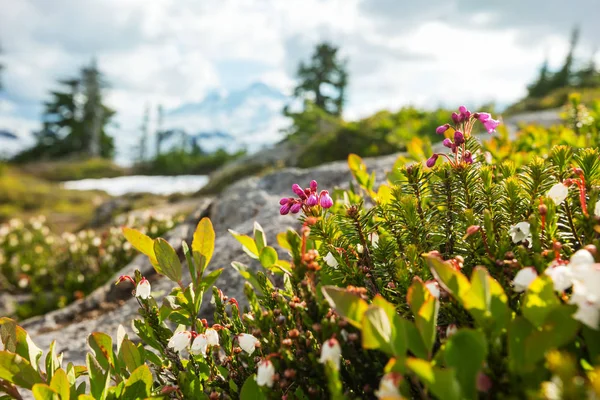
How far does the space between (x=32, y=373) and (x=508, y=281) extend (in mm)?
1560

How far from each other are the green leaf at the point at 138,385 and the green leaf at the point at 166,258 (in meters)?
0.37

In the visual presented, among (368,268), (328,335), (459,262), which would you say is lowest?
(328,335)

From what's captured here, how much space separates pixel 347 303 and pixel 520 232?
63 centimetres

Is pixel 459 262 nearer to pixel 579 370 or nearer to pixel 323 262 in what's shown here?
pixel 579 370

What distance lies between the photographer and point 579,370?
0.95 meters

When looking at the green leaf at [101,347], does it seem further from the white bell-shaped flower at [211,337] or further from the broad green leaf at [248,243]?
the broad green leaf at [248,243]

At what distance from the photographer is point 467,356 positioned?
2.91 ft

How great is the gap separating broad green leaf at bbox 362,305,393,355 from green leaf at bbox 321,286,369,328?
5 centimetres

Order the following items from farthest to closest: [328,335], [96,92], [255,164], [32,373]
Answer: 1. [96,92]
2. [255,164]
3. [32,373]
4. [328,335]

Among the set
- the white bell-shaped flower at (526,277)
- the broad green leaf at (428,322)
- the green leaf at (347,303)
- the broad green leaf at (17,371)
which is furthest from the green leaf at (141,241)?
the white bell-shaped flower at (526,277)

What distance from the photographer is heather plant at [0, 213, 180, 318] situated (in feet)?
20.2

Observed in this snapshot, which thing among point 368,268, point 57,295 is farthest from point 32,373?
point 57,295

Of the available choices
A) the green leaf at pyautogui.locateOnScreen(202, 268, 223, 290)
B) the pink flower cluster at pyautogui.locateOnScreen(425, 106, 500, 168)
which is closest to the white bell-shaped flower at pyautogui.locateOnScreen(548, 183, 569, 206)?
the pink flower cluster at pyautogui.locateOnScreen(425, 106, 500, 168)

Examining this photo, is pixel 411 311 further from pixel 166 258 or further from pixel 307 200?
pixel 166 258
